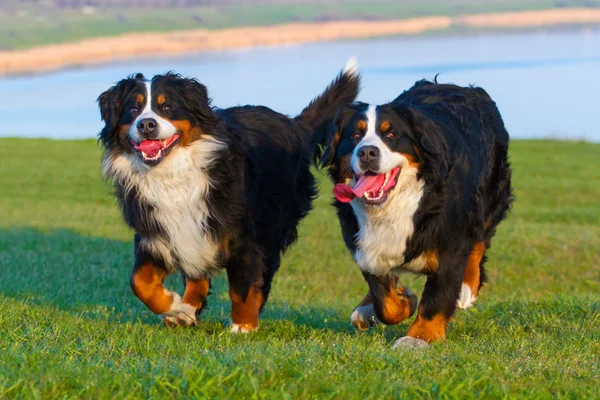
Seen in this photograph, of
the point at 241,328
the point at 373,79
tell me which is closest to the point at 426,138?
the point at 241,328

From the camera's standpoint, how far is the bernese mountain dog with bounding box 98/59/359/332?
7.35 m

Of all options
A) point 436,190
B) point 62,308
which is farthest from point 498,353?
point 62,308

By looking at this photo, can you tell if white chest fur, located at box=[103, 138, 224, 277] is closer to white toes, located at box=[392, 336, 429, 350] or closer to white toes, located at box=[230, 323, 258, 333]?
white toes, located at box=[230, 323, 258, 333]

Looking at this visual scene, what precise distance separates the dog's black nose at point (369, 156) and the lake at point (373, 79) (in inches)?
800

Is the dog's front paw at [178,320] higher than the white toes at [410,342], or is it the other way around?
the white toes at [410,342]

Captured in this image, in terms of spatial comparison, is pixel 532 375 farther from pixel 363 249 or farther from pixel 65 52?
pixel 65 52

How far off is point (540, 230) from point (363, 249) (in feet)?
32.5

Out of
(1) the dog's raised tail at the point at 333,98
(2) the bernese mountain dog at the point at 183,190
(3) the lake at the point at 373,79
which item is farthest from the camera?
(3) the lake at the point at 373,79

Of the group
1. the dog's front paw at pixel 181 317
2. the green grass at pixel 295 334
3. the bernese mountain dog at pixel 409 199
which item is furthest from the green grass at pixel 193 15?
the bernese mountain dog at pixel 409 199

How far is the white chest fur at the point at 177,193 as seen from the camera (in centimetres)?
741

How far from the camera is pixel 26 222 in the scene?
17.1m

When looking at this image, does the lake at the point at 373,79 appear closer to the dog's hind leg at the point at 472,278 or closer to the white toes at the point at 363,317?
the dog's hind leg at the point at 472,278

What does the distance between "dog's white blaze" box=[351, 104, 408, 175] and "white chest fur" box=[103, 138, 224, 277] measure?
1.44m

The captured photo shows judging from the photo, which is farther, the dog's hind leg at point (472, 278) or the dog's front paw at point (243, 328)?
the dog's hind leg at point (472, 278)
